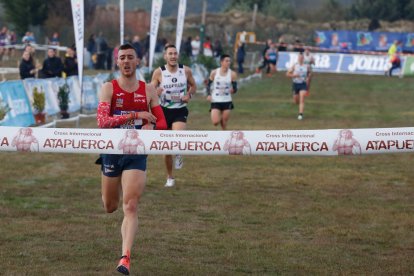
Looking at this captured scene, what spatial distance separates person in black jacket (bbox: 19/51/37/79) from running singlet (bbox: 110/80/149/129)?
16772 millimetres

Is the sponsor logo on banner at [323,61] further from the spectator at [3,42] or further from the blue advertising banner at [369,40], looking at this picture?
the spectator at [3,42]

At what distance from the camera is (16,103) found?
2291cm

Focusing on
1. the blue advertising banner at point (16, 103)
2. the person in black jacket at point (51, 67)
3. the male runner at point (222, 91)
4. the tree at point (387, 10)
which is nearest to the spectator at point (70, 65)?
the person in black jacket at point (51, 67)

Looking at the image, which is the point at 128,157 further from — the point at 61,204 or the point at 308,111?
the point at 308,111

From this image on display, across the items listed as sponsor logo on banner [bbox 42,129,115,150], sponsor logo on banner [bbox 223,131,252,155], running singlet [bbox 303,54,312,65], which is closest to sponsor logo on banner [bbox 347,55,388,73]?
running singlet [bbox 303,54,312,65]

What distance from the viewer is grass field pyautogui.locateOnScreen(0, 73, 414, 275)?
9.87 m

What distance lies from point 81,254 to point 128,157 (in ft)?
4.41

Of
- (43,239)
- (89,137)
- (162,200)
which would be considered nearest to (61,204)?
(162,200)

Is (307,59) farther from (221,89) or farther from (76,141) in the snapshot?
(76,141)

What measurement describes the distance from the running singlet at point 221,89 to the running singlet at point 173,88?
5433 millimetres

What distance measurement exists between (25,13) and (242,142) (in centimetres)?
5424

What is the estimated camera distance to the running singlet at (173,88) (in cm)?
1548

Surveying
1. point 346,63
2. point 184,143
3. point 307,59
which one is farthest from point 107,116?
point 346,63

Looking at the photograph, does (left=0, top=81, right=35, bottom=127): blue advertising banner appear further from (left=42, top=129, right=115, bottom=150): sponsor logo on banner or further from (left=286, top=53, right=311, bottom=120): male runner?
(left=42, top=129, right=115, bottom=150): sponsor logo on banner
